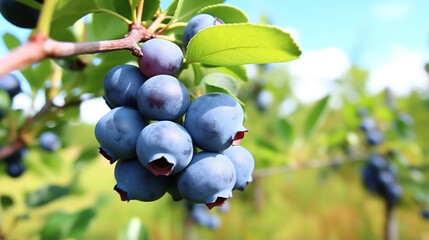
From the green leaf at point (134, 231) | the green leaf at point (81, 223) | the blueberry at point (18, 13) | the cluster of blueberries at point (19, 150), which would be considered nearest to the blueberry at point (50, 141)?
the cluster of blueberries at point (19, 150)

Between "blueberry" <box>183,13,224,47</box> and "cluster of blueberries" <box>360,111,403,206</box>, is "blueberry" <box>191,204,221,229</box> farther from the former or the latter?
"blueberry" <box>183,13,224,47</box>

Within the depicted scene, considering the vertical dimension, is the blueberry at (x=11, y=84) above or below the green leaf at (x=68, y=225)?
above

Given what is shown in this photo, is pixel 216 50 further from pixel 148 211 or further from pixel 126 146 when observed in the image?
pixel 148 211

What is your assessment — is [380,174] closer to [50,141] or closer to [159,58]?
[50,141]

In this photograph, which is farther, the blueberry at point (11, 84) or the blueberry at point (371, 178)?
the blueberry at point (371, 178)

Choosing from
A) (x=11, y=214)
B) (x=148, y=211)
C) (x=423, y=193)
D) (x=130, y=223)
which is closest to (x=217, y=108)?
(x=130, y=223)

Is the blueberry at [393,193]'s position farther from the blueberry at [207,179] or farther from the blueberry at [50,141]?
the blueberry at [207,179]

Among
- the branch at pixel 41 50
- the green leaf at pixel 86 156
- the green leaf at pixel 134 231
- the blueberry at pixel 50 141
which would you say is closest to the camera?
the branch at pixel 41 50

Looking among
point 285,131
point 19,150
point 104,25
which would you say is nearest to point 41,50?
point 104,25
